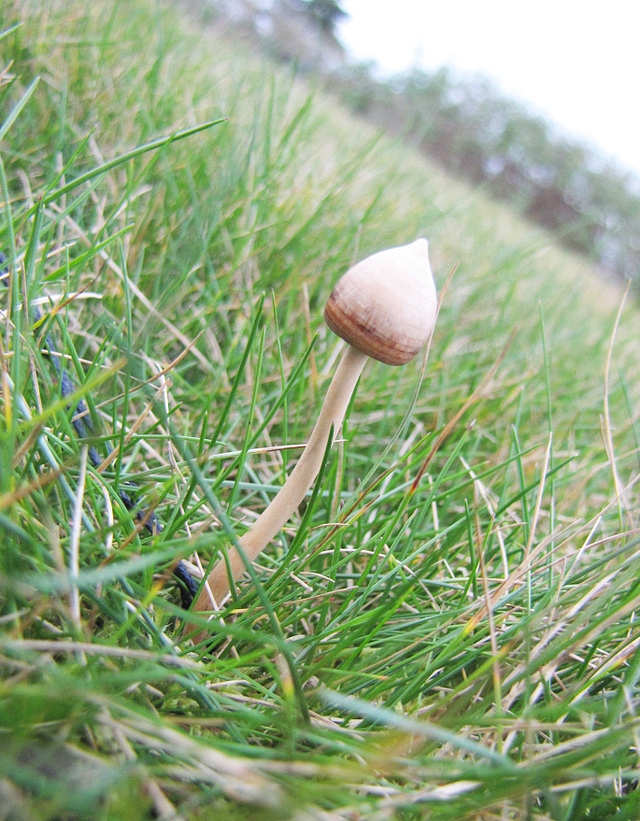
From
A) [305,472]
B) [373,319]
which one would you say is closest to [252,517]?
[305,472]

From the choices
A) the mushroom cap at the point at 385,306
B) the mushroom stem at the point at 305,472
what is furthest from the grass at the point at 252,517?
the mushroom cap at the point at 385,306

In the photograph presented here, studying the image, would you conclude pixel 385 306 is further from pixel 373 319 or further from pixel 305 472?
pixel 305 472

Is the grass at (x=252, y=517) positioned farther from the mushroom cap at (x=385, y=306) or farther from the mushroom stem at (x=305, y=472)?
the mushroom cap at (x=385, y=306)

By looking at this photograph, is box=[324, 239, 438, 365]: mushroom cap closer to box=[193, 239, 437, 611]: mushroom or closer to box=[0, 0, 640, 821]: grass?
box=[193, 239, 437, 611]: mushroom

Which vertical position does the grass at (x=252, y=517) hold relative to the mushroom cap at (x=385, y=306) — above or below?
below

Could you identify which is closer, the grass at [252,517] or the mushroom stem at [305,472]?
the grass at [252,517]

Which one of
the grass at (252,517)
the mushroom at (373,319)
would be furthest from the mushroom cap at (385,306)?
the grass at (252,517)

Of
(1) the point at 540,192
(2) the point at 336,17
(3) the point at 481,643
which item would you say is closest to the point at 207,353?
(3) the point at 481,643
